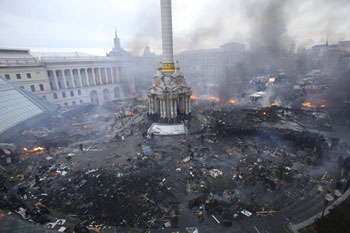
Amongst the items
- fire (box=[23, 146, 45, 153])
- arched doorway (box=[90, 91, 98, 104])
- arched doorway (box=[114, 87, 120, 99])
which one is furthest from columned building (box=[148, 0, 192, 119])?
arched doorway (box=[114, 87, 120, 99])

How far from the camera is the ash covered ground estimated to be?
12.3 metres

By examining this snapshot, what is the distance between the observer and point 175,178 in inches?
656

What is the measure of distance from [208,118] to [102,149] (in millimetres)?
19067

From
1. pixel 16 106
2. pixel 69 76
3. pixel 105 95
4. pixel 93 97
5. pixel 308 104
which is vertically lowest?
pixel 308 104

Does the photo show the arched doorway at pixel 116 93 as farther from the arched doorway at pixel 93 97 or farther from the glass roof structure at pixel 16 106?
the glass roof structure at pixel 16 106

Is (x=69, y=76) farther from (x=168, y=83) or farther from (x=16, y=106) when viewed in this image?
(x=168, y=83)

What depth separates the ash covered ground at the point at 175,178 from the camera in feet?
40.4

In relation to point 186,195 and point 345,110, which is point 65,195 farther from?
point 345,110

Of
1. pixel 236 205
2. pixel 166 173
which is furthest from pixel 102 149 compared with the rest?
pixel 236 205

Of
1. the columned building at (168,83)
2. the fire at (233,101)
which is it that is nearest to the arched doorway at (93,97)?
the columned building at (168,83)

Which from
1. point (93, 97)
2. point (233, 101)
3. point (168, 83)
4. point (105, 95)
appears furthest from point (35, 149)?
point (233, 101)

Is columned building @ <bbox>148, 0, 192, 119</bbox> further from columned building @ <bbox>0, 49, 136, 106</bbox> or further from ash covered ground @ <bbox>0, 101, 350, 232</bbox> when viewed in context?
columned building @ <bbox>0, 49, 136, 106</bbox>

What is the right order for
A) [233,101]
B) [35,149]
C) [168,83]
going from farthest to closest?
1. [233,101]
2. [168,83]
3. [35,149]

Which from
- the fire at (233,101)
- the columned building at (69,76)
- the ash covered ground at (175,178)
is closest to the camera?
the ash covered ground at (175,178)
